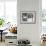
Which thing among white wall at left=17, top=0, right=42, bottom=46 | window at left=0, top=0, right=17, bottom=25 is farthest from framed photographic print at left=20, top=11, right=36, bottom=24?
window at left=0, top=0, right=17, bottom=25

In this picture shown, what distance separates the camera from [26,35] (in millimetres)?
5496

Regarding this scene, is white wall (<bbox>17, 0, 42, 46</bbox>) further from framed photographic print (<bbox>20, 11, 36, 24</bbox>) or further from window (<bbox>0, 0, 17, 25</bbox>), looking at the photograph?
window (<bbox>0, 0, 17, 25</bbox>)

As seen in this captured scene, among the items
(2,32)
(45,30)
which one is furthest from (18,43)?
(2,32)

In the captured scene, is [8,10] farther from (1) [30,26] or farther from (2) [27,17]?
(1) [30,26]

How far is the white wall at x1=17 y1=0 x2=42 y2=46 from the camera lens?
17.8ft

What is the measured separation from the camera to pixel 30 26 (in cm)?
546

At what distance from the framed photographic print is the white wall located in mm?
114

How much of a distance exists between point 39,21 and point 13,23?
2112mm

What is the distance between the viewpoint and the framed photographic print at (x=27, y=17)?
5453 mm

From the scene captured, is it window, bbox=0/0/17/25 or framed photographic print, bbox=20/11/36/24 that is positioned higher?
window, bbox=0/0/17/25

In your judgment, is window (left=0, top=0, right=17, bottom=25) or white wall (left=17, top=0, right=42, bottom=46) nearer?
white wall (left=17, top=0, right=42, bottom=46)

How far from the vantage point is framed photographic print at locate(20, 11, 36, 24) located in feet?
17.9

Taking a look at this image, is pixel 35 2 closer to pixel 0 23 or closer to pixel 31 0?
pixel 31 0

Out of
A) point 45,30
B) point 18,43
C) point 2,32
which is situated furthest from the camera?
point 2,32
